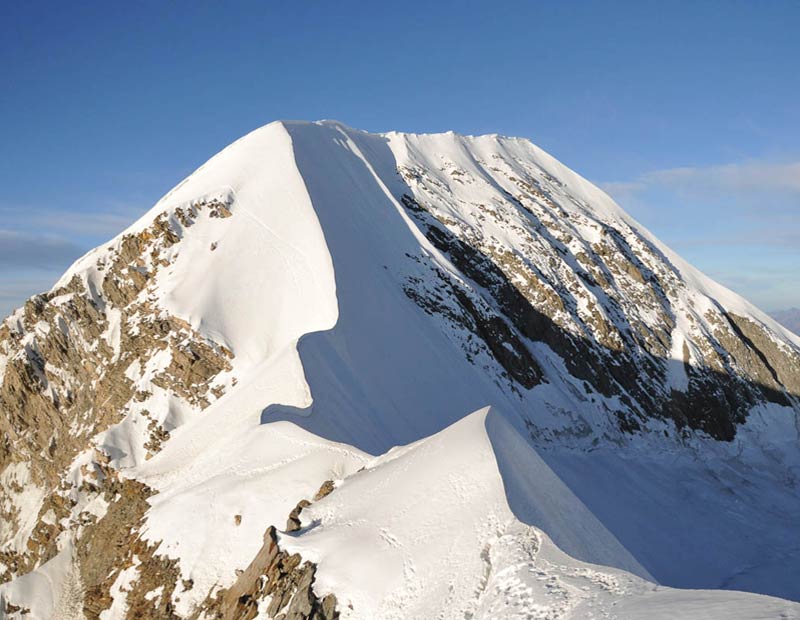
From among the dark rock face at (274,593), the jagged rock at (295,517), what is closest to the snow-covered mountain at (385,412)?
the dark rock face at (274,593)

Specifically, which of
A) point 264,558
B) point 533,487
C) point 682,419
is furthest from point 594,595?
point 682,419

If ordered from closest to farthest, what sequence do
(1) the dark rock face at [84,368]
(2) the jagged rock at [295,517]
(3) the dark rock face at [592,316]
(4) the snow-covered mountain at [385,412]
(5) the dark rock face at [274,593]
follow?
(5) the dark rock face at [274,593]
(4) the snow-covered mountain at [385,412]
(2) the jagged rock at [295,517]
(1) the dark rock face at [84,368]
(3) the dark rock face at [592,316]

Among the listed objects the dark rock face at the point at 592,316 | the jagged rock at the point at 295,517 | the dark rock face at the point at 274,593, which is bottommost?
the dark rock face at the point at 274,593

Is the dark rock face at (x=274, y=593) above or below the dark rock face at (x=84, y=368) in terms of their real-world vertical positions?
below

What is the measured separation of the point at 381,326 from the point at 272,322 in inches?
225

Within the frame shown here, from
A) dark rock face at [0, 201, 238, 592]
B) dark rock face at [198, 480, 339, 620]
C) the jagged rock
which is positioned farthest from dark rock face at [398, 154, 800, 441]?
dark rock face at [198, 480, 339, 620]

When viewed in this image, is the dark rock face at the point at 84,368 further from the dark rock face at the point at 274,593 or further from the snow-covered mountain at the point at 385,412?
the dark rock face at the point at 274,593

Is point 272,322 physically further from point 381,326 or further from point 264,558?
point 264,558

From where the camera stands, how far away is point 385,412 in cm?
2769

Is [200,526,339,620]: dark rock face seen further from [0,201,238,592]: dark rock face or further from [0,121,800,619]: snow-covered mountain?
[0,201,238,592]: dark rock face

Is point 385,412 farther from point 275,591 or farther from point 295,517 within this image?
point 275,591

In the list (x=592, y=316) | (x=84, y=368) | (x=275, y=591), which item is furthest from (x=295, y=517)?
(x=592, y=316)

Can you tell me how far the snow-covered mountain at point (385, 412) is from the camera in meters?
13.8

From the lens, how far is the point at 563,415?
40.4 meters
